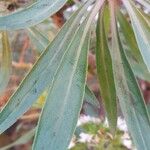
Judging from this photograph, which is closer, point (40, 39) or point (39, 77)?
point (39, 77)

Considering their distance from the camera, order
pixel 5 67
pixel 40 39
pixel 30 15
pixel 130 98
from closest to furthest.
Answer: pixel 30 15, pixel 130 98, pixel 5 67, pixel 40 39

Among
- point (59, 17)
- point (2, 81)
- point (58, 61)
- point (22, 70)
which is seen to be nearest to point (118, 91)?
point (58, 61)

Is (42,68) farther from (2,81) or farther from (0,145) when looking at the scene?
(0,145)

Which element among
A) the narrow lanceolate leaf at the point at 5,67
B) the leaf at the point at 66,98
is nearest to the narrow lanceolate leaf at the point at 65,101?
the leaf at the point at 66,98

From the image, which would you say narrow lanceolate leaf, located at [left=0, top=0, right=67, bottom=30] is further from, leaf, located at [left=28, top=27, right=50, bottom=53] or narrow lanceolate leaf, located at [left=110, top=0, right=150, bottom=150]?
leaf, located at [left=28, top=27, right=50, bottom=53]

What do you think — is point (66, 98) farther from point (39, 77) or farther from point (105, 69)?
point (105, 69)

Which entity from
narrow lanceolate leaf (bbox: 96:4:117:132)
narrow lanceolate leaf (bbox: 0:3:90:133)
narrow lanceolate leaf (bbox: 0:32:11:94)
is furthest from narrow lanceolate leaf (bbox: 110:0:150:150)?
narrow lanceolate leaf (bbox: 0:32:11:94)

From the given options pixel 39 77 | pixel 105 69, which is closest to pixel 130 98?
pixel 105 69
